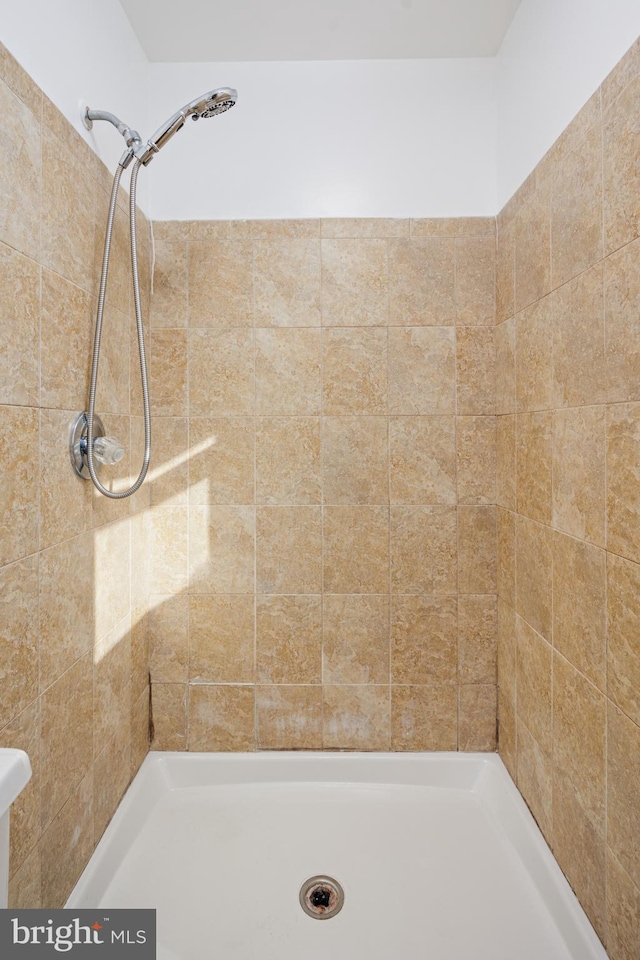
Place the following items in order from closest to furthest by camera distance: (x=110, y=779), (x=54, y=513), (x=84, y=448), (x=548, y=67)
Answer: (x=54, y=513) < (x=84, y=448) < (x=548, y=67) < (x=110, y=779)

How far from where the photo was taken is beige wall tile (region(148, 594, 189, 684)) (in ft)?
5.68

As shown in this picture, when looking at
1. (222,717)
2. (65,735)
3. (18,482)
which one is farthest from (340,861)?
(18,482)

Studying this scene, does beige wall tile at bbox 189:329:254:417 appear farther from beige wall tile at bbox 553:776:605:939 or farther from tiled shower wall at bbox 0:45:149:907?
beige wall tile at bbox 553:776:605:939

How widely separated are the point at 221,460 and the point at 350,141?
110cm

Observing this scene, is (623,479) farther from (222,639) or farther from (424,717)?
(222,639)

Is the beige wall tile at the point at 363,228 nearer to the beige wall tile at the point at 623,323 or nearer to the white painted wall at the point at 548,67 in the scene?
the white painted wall at the point at 548,67

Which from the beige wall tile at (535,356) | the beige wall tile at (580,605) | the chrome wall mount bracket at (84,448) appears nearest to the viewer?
the beige wall tile at (580,605)

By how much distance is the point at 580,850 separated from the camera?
116 cm

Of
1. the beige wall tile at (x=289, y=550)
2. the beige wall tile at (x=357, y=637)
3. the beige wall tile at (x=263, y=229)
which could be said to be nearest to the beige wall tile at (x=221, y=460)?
the beige wall tile at (x=289, y=550)

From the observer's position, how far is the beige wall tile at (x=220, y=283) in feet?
5.56

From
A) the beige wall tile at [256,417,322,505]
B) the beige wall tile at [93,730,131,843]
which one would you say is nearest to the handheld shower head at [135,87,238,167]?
the beige wall tile at [256,417,322,505]

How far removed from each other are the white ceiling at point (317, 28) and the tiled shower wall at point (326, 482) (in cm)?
52

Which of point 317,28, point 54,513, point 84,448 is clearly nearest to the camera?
point 54,513

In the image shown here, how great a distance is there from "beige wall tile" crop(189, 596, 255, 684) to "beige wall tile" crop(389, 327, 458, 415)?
818 millimetres
